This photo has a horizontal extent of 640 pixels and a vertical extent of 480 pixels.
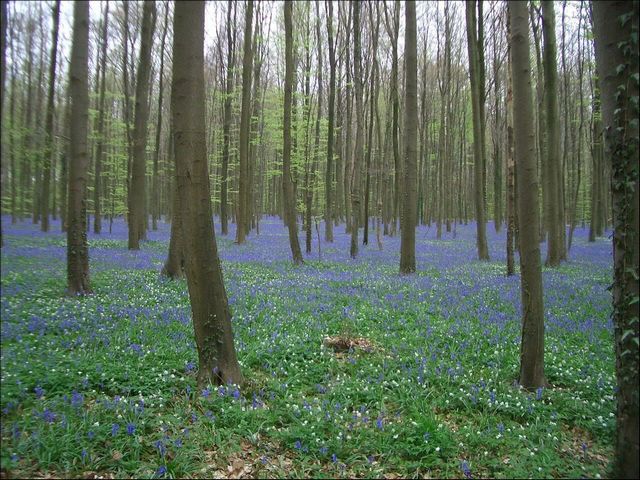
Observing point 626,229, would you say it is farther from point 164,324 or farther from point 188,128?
point 164,324

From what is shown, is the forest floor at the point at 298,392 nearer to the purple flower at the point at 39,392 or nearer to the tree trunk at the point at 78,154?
the purple flower at the point at 39,392

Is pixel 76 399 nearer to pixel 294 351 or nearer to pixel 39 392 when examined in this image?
pixel 39 392

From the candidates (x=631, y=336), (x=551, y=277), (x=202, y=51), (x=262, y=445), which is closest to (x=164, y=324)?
(x=262, y=445)

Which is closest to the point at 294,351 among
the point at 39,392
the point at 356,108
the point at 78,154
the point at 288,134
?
the point at 39,392

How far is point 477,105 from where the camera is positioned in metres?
15.8

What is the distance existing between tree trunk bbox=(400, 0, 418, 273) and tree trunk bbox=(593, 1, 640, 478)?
9.33m

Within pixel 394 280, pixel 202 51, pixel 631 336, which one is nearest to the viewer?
pixel 631 336

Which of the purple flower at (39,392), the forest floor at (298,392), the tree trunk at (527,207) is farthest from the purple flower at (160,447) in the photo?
the tree trunk at (527,207)

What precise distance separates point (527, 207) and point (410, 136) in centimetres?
803

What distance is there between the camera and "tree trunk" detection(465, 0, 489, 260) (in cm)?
1462

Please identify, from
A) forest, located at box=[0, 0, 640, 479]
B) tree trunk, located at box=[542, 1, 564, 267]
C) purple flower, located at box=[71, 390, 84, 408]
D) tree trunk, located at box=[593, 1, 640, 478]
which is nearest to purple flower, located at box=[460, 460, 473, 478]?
forest, located at box=[0, 0, 640, 479]

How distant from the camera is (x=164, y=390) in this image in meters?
4.34

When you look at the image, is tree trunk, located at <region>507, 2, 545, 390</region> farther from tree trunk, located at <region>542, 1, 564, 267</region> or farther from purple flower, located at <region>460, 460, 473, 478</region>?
tree trunk, located at <region>542, 1, 564, 267</region>

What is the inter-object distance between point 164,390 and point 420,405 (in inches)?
108
